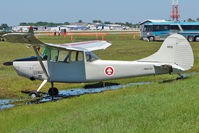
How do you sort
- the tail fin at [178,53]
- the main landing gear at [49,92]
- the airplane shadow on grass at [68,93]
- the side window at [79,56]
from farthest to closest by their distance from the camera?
1. the tail fin at [178,53]
2. the side window at [79,56]
3. the main landing gear at [49,92]
4. the airplane shadow on grass at [68,93]

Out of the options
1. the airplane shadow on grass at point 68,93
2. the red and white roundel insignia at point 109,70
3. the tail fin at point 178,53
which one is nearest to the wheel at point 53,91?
the airplane shadow on grass at point 68,93

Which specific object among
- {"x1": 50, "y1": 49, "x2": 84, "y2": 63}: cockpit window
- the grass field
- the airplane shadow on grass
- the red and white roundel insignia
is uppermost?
{"x1": 50, "y1": 49, "x2": 84, "y2": 63}: cockpit window

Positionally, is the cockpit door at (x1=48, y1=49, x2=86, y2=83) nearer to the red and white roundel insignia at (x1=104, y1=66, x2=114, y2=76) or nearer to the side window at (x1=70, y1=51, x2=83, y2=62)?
the side window at (x1=70, y1=51, x2=83, y2=62)

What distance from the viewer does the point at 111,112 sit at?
770 cm

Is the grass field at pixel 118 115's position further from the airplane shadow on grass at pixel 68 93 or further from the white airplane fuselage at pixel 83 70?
the white airplane fuselage at pixel 83 70

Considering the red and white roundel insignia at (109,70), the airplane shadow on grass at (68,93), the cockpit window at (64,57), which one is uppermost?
the cockpit window at (64,57)

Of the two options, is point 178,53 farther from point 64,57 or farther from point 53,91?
point 53,91

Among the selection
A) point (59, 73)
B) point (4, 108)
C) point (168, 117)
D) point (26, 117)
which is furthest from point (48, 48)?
point (168, 117)

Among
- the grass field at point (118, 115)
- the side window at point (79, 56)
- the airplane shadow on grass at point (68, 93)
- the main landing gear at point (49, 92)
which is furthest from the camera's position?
the side window at point (79, 56)

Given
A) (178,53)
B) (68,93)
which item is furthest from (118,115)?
(68,93)

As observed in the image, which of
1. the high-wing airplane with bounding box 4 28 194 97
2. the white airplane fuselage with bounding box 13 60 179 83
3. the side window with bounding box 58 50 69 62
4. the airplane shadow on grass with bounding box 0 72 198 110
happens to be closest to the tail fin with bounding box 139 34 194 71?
the high-wing airplane with bounding box 4 28 194 97

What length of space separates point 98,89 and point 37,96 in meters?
2.81

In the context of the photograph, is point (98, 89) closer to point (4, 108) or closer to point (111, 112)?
point (4, 108)

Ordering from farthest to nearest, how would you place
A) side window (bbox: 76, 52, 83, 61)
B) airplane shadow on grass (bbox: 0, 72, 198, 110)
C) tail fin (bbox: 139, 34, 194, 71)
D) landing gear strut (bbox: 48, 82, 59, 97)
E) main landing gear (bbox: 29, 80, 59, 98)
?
landing gear strut (bbox: 48, 82, 59, 97)
tail fin (bbox: 139, 34, 194, 71)
side window (bbox: 76, 52, 83, 61)
main landing gear (bbox: 29, 80, 59, 98)
airplane shadow on grass (bbox: 0, 72, 198, 110)
